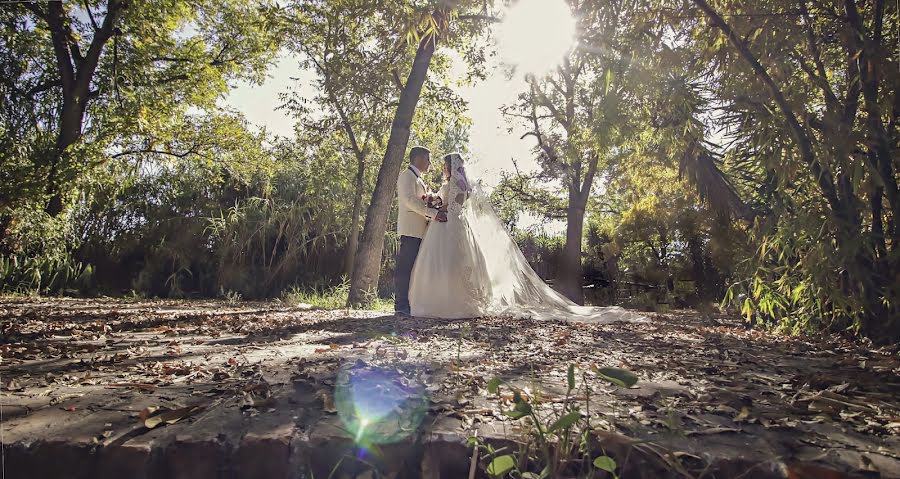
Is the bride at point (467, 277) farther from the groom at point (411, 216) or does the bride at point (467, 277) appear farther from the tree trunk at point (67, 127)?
the tree trunk at point (67, 127)

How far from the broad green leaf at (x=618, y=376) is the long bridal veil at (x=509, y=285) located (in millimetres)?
4207

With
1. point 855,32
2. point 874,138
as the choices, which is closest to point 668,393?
point 874,138

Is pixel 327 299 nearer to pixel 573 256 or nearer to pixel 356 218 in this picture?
pixel 356 218

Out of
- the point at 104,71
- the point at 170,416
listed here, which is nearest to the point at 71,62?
the point at 104,71

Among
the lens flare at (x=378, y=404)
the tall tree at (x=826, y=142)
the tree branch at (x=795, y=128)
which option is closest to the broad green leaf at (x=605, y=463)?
the lens flare at (x=378, y=404)

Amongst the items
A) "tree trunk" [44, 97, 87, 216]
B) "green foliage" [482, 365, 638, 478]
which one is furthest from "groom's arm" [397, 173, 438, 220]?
"tree trunk" [44, 97, 87, 216]

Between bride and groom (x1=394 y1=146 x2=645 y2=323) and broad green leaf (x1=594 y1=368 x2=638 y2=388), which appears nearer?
broad green leaf (x1=594 y1=368 x2=638 y2=388)

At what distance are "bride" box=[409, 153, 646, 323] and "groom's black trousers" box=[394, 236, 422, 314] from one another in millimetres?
206

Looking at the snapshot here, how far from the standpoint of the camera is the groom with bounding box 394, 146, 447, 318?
550 cm

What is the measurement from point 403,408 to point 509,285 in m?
4.63

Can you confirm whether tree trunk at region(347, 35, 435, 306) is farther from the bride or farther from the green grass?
the bride

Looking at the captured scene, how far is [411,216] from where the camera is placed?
19.0ft

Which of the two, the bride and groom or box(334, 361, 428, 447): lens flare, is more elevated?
the bride and groom

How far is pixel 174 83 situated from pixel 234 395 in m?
10.8
